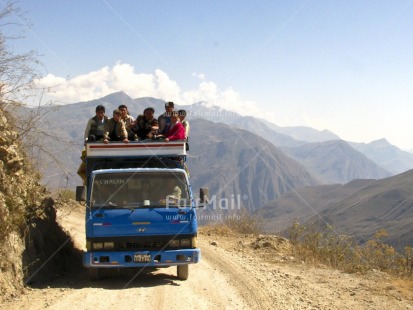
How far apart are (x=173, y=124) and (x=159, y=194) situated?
241cm

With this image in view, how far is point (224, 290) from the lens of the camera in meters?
9.45

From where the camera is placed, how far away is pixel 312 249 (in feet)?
47.0

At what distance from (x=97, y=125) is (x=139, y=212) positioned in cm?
317

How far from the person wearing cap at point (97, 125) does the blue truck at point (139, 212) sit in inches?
45.6

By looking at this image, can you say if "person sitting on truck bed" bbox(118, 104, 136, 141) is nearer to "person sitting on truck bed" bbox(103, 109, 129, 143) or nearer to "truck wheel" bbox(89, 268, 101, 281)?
"person sitting on truck bed" bbox(103, 109, 129, 143)

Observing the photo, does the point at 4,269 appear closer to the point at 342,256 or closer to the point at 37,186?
the point at 37,186

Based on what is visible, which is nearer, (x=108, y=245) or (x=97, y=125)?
(x=108, y=245)

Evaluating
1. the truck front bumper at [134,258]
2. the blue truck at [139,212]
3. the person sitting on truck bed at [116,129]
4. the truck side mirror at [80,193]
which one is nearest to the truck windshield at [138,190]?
the blue truck at [139,212]

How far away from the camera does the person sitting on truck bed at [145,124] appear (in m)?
11.8

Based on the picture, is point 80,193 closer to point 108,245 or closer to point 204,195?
point 108,245

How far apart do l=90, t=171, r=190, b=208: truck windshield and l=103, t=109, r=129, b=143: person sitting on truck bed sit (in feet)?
4.72

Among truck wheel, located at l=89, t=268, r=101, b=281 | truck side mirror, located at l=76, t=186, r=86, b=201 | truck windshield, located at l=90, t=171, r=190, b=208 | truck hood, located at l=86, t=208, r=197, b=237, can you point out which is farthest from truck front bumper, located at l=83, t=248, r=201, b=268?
truck side mirror, located at l=76, t=186, r=86, b=201

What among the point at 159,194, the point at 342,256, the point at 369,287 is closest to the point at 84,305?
the point at 159,194

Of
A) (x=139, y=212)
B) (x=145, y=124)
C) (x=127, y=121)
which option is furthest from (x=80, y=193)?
(x=127, y=121)
